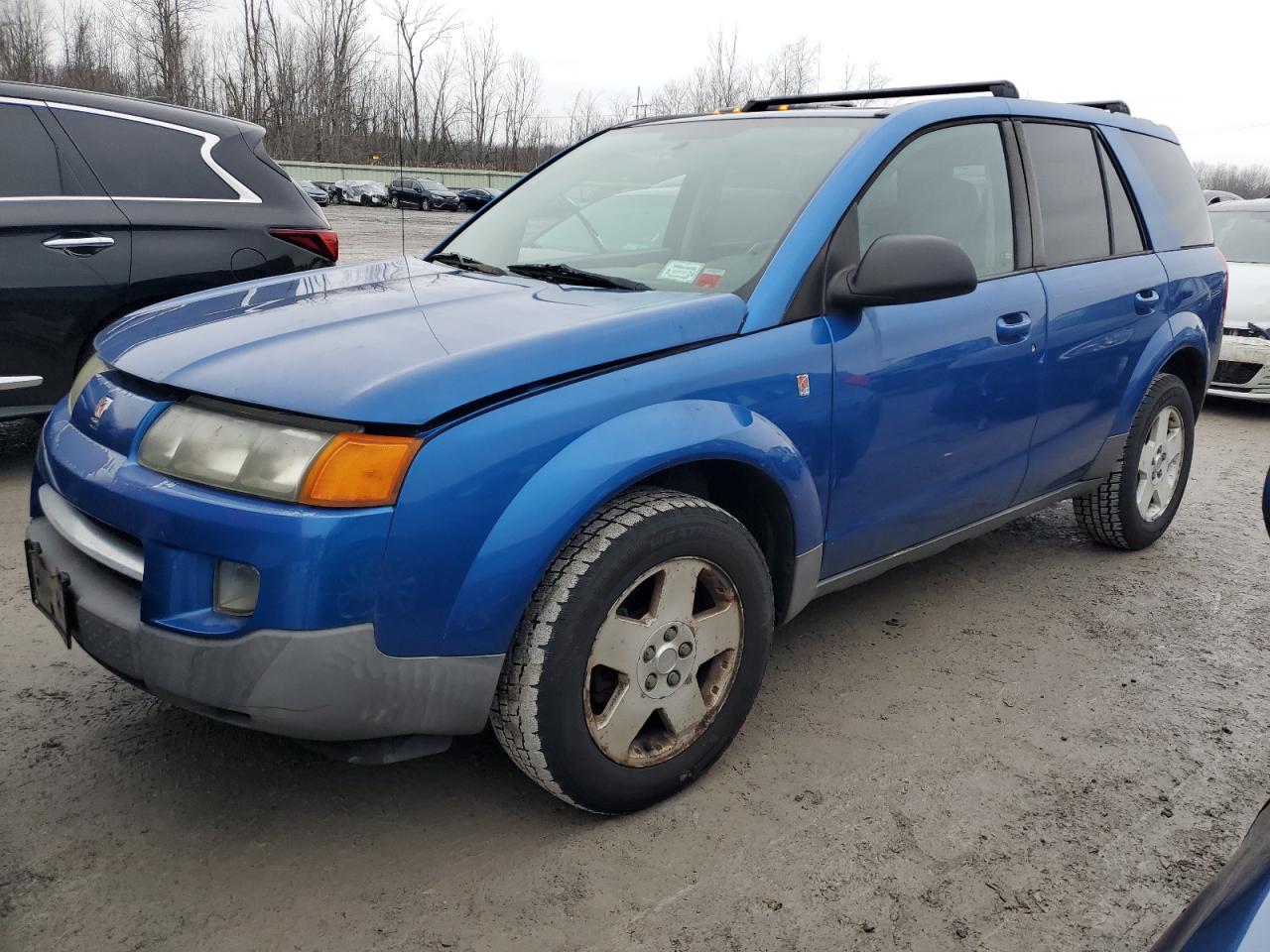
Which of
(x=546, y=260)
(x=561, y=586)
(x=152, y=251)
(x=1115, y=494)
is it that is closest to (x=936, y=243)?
(x=546, y=260)

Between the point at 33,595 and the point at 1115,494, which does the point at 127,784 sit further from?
the point at 1115,494

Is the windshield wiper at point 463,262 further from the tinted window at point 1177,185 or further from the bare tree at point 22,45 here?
the bare tree at point 22,45

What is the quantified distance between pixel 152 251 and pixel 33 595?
2808 mm

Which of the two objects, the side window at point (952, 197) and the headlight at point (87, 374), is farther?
the side window at point (952, 197)

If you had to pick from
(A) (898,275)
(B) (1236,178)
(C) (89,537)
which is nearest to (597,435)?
(A) (898,275)

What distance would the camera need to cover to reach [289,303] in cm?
261

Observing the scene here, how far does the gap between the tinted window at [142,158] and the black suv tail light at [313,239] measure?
0.95 feet

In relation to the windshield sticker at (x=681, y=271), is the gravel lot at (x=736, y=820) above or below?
below

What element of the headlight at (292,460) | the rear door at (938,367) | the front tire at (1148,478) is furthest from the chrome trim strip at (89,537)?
the front tire at (1148,478)

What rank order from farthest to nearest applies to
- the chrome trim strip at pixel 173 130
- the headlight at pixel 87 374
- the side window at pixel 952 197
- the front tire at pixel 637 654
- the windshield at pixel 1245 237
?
1. the windshield at pixel 1245 237
2. the chrome trim strip at pixel 173 130
3. the side window at pixel 952 197
4. the headlight at pixel 87 374
5. the front tire at pixel 637 654

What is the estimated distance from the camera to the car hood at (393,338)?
204 cm

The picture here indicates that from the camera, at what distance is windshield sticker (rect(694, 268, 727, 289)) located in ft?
8.89

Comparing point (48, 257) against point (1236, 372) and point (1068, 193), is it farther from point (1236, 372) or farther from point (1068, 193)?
point (1236, 372)

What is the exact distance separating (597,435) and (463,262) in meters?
1.34
